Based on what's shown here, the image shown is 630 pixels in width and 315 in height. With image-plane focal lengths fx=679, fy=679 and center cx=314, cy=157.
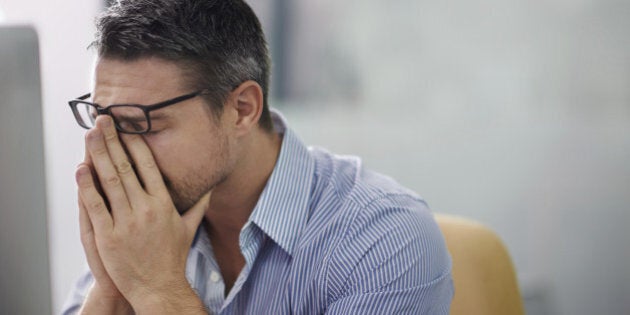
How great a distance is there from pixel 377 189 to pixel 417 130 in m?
1.47

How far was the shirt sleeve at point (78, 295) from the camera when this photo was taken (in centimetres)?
138

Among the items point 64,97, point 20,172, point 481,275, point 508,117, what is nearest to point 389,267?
point 481,275

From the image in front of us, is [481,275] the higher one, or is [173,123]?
[173,123]

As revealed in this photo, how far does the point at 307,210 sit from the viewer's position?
4.19 feet

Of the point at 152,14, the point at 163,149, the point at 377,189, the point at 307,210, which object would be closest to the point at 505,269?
the point at 377,189

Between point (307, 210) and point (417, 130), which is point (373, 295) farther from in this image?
point (417, 130)

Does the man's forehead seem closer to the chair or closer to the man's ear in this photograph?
the man's ear

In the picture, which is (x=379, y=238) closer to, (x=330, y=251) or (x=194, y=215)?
(x=330, y=251)

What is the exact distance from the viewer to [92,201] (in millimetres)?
1089

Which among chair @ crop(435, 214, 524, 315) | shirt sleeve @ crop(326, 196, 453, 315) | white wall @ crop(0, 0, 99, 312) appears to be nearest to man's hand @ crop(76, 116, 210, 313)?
shirt sleeve @ crop(326, 196, 453, 315)

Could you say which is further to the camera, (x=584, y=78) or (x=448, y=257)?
(x=584, y=78)

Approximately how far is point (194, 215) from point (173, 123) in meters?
0.17

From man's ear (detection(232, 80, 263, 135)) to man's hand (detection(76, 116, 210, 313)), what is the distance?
221mm

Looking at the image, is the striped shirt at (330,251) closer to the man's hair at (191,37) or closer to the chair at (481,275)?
the chair at (481,275)
